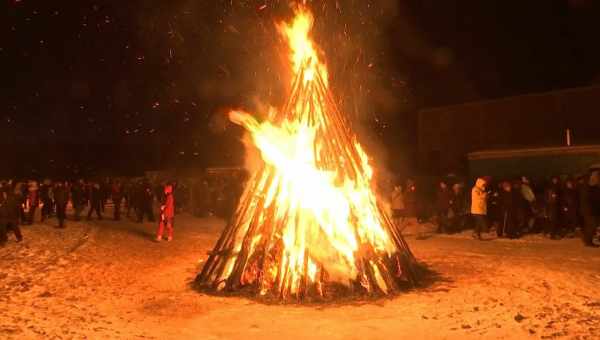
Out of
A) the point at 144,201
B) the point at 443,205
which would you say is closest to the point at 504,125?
the point at 443,205

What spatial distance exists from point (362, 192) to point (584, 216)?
6.87 meters

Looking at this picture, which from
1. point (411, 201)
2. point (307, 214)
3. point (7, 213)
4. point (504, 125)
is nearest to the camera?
point (307, 214)

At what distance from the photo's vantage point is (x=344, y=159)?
9.32 metres

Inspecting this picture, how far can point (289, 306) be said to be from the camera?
8008mm

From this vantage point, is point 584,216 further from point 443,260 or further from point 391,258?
point 391,258

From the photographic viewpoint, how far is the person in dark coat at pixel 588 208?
1285cm

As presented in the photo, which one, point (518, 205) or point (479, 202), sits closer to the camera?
point (479, 202)

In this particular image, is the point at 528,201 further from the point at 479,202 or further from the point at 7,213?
the point at 7,213

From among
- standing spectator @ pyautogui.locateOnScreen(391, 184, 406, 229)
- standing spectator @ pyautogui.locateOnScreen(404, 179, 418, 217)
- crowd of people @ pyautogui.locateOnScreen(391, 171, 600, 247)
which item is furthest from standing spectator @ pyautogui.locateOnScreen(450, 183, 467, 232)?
standing spectator @ pyautogui.locateOnScreen(391, 184, 406, 229)

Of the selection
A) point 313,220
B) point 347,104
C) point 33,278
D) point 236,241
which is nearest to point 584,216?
point 347,104

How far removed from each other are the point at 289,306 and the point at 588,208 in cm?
852

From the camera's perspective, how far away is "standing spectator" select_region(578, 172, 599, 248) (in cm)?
1285

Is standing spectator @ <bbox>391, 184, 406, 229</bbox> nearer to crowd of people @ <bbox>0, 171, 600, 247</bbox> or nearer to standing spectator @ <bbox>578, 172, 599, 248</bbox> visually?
crowd of people @ <bbox>0, 171, 600, 247</bbox>

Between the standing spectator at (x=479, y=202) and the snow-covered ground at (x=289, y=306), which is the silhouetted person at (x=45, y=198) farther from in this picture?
the standing spectator at (x=479, y=202)
